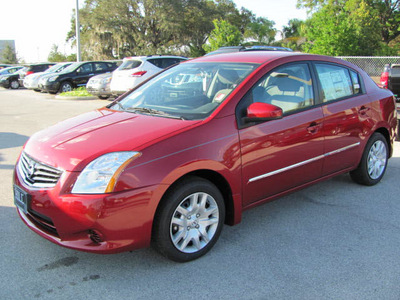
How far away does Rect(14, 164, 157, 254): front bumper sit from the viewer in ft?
9.29

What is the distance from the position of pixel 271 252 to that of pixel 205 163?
39.0 inches

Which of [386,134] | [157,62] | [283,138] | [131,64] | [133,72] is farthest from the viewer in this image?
[157,62]

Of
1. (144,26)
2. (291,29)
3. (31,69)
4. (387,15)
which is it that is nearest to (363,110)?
(31,69)

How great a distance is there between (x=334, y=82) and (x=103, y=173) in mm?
2951

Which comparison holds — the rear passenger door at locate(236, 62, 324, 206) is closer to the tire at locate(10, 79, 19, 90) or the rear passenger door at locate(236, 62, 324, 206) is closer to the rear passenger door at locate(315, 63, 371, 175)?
the rear passenger door at locate(315, 63, 371, 175)

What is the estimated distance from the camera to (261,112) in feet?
11.4

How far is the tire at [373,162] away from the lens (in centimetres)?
498

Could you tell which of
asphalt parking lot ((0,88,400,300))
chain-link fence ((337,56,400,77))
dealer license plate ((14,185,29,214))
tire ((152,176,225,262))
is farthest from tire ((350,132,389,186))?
chain-link fence ((337,56,400,77))

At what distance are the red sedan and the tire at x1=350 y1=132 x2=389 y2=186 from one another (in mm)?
151

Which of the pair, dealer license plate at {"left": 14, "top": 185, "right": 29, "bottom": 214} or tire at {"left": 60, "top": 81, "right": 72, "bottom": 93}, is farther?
tire at {"left": 60, "top": 81, "right": 72, "bottom": 93}

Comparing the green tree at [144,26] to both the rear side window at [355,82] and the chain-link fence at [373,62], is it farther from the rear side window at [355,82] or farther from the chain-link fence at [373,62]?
the rear side window at [355,82]

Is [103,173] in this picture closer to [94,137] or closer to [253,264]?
[94,137]

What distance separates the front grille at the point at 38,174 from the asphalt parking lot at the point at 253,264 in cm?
67

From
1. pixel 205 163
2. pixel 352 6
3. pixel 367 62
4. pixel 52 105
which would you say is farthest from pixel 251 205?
pixel 352 6
